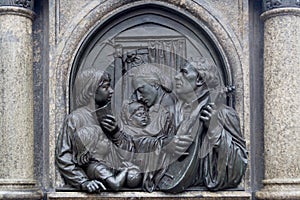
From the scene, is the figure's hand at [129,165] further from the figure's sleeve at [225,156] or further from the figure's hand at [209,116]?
the figure's hand at [209,116]

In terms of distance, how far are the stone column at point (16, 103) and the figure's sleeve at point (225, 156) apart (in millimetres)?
2276

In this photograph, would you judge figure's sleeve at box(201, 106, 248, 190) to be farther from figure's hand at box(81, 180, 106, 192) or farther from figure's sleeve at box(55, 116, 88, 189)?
figure's sleeve at box(55, 116, 88, 189)

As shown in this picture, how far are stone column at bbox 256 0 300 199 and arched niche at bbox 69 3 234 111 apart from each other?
590 mm

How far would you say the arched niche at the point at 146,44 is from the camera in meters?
8.88

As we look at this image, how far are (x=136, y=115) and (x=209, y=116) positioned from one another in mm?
984

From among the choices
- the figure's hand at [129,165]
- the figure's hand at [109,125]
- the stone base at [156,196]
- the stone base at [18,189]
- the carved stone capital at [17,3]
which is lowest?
the stone base at [156,196]

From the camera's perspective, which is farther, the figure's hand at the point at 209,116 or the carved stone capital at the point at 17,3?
the carved stone capital at the point at 17,3

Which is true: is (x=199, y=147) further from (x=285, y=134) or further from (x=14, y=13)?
(x=14, y=13)

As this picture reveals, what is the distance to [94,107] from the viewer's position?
8.71 metres

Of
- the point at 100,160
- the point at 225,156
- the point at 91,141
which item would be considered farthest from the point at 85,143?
the point at 225,156

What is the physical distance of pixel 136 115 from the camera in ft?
28.7

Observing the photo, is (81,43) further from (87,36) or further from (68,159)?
(68,159)

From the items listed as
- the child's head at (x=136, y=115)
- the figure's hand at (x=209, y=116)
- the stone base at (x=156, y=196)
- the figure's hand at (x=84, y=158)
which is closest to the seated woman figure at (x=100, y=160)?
the figure's hand at (x=84, y=158)

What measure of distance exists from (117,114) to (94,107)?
328 millimetres
